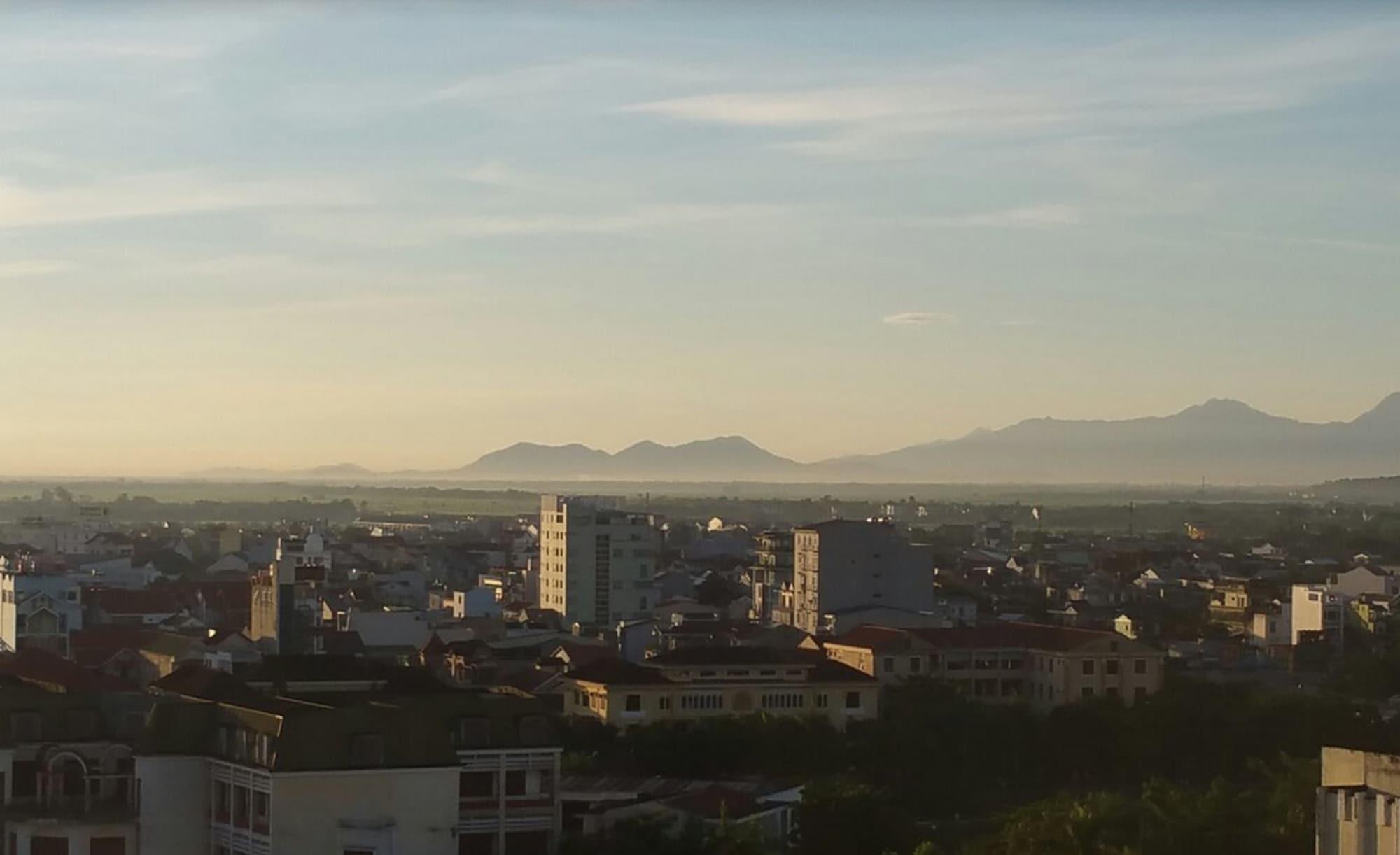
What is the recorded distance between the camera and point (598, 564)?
31.4 meters

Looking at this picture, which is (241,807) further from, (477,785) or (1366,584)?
(1366,584)

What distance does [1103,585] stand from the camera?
3656 centimetres

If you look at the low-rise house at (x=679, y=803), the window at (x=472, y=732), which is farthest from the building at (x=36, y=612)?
the window at (x=472, y=732)

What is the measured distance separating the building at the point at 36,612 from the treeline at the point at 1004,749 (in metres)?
6.32

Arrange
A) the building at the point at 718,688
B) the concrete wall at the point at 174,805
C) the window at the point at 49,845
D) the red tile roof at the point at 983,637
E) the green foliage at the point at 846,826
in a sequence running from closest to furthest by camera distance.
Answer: the window at the point at 49,845 < the concrete wall at the point at 174,805 < the green foliage at the point at 846,826 < the building at the point at 718,688 < the red tile roof at the point at 983,637

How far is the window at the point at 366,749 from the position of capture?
8.02m

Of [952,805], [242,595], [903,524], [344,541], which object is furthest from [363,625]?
[903,524]

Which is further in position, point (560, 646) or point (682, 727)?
point (560, 646)

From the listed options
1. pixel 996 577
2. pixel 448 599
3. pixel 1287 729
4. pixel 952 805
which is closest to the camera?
pixel 952 805

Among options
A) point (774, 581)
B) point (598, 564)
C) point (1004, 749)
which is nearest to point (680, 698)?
point (1004, 749)

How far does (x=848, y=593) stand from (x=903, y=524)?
1901 inches

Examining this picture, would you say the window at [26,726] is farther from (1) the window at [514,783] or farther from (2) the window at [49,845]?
(1) the window at [514,783]

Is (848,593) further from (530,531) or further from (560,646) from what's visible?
(530,531)

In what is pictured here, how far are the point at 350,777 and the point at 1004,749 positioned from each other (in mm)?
9083
